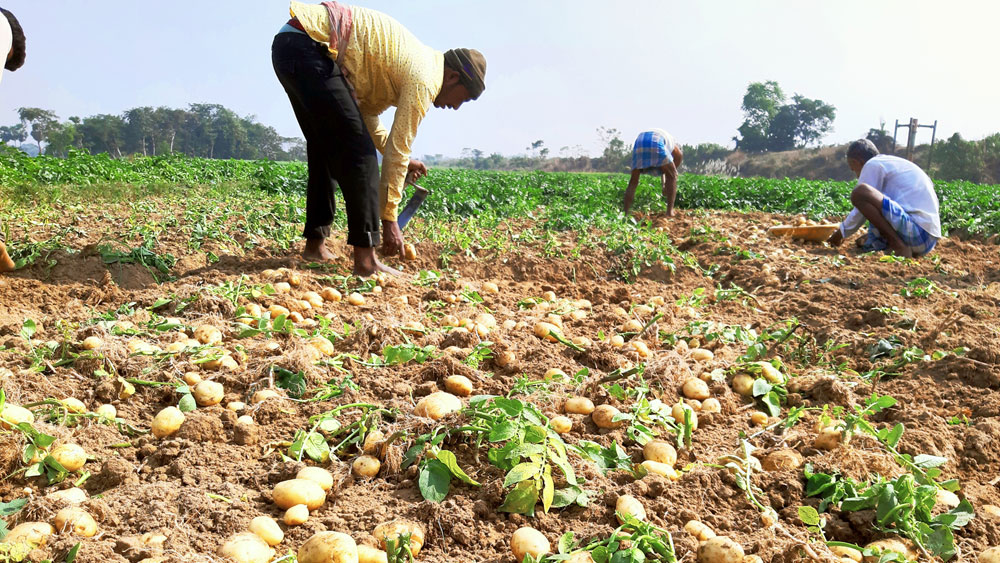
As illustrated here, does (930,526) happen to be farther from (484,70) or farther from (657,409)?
(484,70)

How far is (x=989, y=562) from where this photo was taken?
54.6 inches

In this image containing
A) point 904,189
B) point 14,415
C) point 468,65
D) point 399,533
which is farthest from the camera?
point 904,189

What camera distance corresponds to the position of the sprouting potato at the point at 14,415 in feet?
5.29

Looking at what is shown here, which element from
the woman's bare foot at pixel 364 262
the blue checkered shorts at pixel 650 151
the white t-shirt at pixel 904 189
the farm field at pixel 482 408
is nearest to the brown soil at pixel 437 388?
the farm field at pixel 482 408

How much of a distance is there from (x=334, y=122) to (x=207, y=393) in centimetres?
181

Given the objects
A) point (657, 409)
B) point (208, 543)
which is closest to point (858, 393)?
point (657, 409)

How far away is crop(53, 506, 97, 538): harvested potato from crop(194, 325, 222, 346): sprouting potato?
1.06m

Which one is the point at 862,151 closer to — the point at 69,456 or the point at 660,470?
the point at 660,470

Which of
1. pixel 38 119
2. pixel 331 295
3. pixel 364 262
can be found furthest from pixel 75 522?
pixel 38 119

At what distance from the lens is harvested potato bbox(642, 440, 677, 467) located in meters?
1.73

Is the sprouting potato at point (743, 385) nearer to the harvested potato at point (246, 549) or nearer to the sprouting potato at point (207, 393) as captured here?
the harvested potato at point (246, 549)

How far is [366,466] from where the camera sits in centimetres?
166

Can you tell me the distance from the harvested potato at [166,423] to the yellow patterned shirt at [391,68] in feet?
6.45

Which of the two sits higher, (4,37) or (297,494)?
(4,37)
